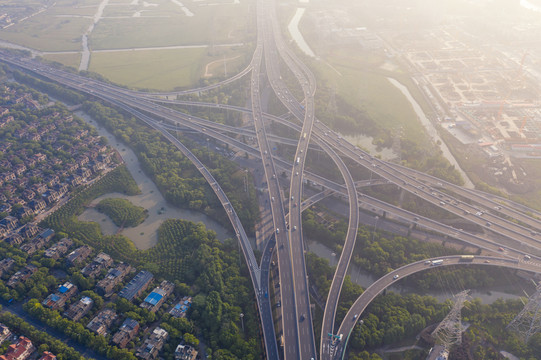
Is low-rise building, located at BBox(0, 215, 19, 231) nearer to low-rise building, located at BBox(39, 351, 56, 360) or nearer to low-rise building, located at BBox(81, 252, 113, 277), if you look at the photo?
low-rise building, located at BBox(81, 252, 113, 277)

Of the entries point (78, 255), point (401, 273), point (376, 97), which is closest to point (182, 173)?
point (78, 255)

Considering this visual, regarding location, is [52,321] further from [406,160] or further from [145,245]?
[406,160]

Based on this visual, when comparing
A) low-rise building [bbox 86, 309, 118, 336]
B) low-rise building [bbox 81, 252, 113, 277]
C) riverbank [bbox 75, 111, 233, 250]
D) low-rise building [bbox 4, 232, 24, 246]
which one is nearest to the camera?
low-rise building [bbox 86, 309, 118, 336]

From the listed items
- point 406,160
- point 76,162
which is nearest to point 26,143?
point 76,162

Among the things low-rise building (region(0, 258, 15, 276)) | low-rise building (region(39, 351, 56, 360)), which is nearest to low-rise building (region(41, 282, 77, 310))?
low-rise building (region(39, 351, 56, 360))

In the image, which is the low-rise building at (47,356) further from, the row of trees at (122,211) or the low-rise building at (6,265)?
the row of trees at (122,211)
